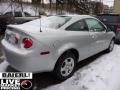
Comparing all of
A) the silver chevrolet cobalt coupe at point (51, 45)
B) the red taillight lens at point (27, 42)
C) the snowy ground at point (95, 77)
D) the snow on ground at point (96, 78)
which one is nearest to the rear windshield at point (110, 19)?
the snowy ground at point (95, 77)

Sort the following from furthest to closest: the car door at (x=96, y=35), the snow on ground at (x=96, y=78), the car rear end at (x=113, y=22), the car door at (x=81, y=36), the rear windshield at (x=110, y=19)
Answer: the rear windshield at (x=110, y=19) → the car rear end at (x=113, y=22) → the car door at (x=96, y=35) → the car door at (x=81, y=36) → the snow on ground at (x=96, y=78)

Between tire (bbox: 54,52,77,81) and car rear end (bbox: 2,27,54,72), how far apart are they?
227mm

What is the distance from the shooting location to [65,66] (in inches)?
154

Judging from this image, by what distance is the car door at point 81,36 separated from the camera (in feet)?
13.4

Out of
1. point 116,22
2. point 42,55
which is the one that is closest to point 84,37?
point 42,55

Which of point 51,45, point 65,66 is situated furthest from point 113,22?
point 51,45

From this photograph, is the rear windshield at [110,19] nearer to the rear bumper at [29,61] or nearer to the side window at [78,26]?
the side window at [78,26]

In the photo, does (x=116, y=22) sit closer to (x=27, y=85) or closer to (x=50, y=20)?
(x=50, y=20)

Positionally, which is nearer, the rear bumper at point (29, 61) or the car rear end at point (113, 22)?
the rear bumper at point (29, 61)

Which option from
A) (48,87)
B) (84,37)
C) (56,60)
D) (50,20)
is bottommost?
(48,87)

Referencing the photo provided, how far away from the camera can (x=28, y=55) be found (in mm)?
3213

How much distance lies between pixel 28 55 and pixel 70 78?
1.32 metres

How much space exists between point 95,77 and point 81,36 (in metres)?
1.02

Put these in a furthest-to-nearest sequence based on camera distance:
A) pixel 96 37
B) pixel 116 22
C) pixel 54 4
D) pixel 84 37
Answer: pixel 54 4 → pixel 116 22 → pixel 96 37 → pixel 84 37
